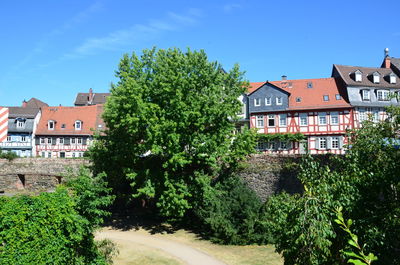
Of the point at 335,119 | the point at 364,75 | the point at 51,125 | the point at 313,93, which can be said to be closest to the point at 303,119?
the point at 335,119

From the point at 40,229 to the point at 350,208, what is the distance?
8976 mm

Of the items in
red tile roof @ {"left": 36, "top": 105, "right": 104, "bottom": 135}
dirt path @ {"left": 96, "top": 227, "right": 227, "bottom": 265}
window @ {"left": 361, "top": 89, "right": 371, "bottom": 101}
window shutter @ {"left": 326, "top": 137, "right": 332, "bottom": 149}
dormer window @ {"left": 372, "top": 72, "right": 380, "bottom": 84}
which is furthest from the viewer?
red tile roof @ {"left": 36, "top": 105, "right": 104, "bottom": 135}

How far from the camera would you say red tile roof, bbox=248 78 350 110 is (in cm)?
3719

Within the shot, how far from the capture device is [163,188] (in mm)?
23297

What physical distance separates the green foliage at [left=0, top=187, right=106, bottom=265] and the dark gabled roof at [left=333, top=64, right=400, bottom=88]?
3295 centimetres

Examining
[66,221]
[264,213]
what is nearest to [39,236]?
[66,221]

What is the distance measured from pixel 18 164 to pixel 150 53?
1787cm

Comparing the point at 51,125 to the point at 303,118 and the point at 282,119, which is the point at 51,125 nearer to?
the point at 282,119

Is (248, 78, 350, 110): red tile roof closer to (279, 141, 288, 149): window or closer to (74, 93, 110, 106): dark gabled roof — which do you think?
(279, 141, 288, 149): window

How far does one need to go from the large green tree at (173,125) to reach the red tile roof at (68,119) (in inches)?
975

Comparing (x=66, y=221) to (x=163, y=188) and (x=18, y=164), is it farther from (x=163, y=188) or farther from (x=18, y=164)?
(x=18, y=164)

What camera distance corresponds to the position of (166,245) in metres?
20.4

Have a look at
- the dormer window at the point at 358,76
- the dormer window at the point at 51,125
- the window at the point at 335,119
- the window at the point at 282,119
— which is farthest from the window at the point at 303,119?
the dormer window at the point at 51,125

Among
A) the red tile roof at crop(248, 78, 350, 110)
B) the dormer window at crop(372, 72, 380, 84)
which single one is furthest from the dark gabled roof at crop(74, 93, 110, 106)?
the dormer window at crop(372, 72, 380, 84)
